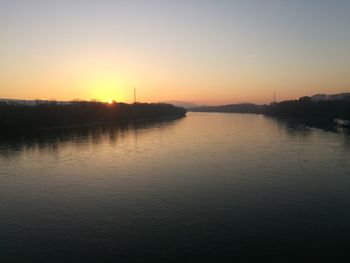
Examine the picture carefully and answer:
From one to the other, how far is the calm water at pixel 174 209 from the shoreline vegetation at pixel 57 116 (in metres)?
26.5

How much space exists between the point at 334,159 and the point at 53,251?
2065 centimetres

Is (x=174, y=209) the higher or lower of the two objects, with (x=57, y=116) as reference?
lower

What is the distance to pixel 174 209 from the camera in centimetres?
1383

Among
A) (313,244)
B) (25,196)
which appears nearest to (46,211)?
(25,196)

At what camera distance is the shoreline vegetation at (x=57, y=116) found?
4989cm

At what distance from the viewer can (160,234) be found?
1139cm

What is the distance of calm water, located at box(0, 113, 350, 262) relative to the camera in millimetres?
Result: 10398

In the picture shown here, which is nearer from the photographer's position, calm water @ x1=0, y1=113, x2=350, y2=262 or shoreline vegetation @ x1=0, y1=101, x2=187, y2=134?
calm water @ x1=0, y1=113, x2=350, y2=262

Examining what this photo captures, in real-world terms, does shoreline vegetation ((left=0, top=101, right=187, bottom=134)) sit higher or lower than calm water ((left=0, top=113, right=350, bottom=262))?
higher

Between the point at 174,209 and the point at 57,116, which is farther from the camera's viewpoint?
the point at 57,116

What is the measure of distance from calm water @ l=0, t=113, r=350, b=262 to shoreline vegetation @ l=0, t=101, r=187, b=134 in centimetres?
2647

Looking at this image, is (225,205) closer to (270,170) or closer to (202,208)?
(202,208)

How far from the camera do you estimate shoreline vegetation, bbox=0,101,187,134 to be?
4989 centimetres

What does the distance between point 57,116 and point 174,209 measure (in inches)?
1995
